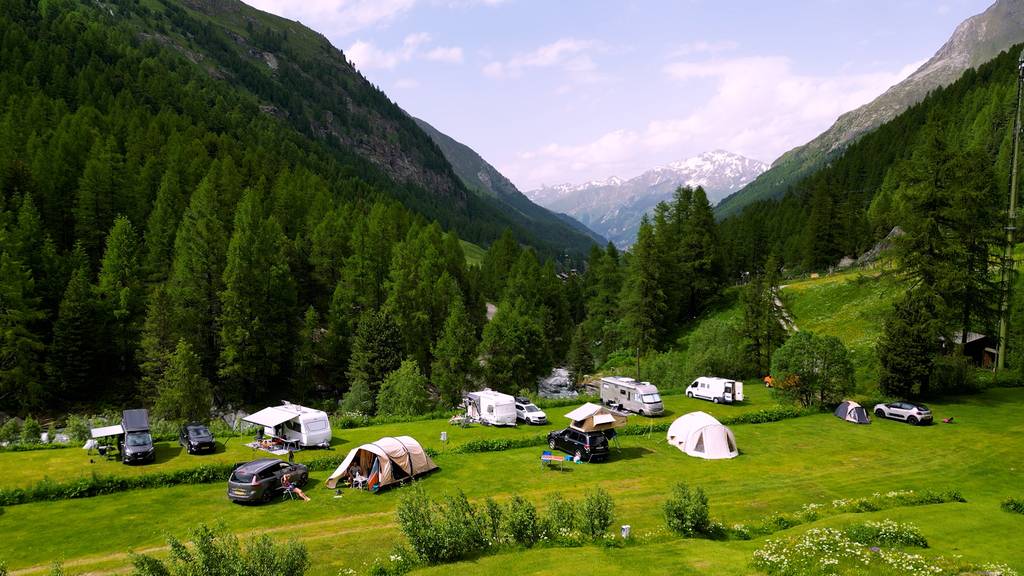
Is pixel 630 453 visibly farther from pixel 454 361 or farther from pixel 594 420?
pixel 454 361

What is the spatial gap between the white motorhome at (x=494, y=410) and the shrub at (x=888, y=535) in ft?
80.0

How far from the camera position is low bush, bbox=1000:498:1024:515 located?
71.7ft

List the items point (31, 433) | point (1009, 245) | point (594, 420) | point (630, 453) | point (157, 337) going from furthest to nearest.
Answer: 1. point (157, 337)
2. point (1009, 245)
3. point (31, 433)
4. point (630, 453)
5. point (594, 420)

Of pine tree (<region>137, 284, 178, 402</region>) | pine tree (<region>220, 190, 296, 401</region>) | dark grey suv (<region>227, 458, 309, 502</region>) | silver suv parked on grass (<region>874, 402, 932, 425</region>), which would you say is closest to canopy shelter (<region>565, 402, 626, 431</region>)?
dark grey suv (<region>227, 458, 309, 502</region>)

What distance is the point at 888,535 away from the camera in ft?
56.9

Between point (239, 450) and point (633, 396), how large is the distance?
27422 mm

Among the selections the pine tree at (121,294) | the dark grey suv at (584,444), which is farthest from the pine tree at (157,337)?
the dark grey suv at (584,444)

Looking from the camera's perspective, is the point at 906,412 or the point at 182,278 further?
the point at 182,278

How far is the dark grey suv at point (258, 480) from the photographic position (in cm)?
2431

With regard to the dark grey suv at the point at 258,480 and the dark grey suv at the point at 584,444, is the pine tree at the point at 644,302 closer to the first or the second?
the dark grey suv at the point at 584,444

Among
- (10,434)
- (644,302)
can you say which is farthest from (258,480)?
(644,302)

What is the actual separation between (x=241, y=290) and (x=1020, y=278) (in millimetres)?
75574

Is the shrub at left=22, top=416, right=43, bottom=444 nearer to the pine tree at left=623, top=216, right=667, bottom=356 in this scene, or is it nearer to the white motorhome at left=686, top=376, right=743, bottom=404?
the white motorhome at left=686, top=376, right=743, bottom=404

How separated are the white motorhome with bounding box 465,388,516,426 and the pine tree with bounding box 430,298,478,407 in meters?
13.7
